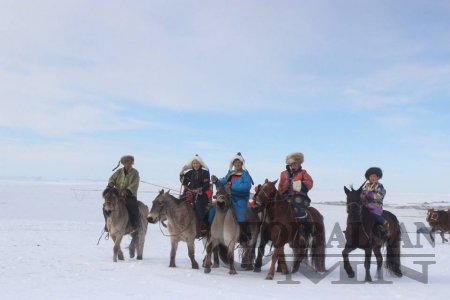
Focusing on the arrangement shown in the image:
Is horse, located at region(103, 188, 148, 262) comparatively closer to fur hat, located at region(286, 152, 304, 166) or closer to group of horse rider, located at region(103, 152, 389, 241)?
group of horse rider, located at region(103, 152, 389, 241)

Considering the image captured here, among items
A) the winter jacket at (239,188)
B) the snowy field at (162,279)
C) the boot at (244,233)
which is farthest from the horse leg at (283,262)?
the winter jacket at (239,188)

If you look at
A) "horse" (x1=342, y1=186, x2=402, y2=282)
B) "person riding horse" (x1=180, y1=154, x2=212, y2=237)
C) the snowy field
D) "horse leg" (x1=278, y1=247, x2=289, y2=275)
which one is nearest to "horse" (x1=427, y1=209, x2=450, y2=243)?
the snowy field

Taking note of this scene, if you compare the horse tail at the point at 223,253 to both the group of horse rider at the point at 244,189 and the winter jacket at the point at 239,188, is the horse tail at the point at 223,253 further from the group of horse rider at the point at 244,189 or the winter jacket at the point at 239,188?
the winter jacket at the point at 239,188

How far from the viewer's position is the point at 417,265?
12320 millimetres

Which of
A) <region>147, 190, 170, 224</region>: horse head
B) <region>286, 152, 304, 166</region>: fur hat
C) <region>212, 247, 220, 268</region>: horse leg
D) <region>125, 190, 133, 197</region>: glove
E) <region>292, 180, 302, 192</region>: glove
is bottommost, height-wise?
<region>212, 247, 220, 268</region>: horse leg

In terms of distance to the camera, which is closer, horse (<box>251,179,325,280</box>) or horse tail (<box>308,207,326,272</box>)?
horse (<box>251,179,325,280</box>)

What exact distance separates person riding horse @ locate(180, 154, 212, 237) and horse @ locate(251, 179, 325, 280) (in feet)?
4.85

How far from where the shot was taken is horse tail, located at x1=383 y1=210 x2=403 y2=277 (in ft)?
34.4

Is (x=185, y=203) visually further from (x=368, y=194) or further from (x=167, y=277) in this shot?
(x=368, y=194)

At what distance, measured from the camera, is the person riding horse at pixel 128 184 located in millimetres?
12047

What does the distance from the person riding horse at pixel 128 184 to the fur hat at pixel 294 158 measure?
3.94 m

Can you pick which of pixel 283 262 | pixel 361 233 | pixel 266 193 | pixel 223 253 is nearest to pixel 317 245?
pixel 283 262

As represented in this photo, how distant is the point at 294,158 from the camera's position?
10.6m

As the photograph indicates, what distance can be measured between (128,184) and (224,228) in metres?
3.23
